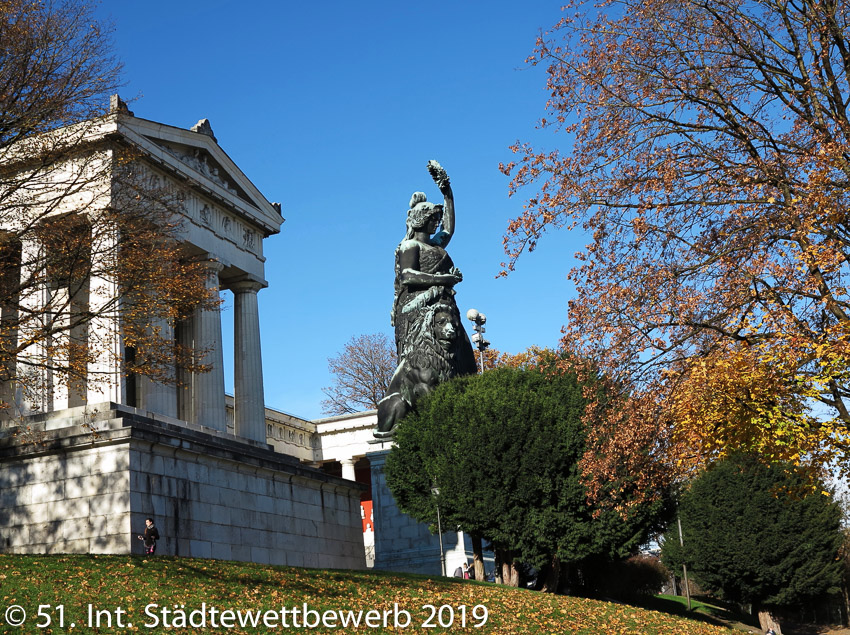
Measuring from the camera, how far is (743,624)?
3966 cm

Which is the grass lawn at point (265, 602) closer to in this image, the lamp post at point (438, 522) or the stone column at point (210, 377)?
the lamp post at point (438, 522)

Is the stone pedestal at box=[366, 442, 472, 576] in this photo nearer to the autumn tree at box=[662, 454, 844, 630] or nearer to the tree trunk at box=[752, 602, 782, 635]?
the autumn tree at box=[662, 454, 844, 630]

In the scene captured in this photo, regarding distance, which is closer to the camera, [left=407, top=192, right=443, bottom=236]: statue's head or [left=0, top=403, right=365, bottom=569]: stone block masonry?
[left=0, top=403, right=365, bottom=569]: stone block masonry

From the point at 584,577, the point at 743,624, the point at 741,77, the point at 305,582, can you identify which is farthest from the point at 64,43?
the point at 743,624

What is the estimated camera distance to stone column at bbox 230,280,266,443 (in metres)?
41.2

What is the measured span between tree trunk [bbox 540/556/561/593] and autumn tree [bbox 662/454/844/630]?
1532 centimetres

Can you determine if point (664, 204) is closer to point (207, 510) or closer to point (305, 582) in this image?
point (305, 582)

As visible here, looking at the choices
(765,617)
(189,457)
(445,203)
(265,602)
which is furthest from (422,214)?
(765,617)

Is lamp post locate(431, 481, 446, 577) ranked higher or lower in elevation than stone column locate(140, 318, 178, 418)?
lower

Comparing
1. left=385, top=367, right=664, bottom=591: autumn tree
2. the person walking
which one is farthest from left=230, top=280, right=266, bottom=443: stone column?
the person walking

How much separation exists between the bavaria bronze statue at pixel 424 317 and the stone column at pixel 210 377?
14.9 meters

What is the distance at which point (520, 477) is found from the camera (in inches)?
854

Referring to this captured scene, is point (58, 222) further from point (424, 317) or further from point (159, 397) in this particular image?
point (159, 397)

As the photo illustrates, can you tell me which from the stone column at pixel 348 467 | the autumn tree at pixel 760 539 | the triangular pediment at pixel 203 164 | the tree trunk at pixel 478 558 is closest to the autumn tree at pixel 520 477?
the tree trunk at pixel 478 558
